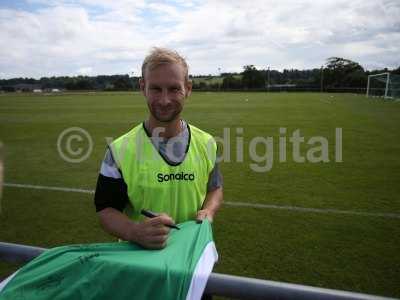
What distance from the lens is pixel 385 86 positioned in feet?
148

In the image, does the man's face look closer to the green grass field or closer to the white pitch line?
the green grass field

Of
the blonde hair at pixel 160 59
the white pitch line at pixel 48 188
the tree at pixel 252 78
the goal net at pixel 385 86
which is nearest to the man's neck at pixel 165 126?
the blonde hair at pixel 160 59

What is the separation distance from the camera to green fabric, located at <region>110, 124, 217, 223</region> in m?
1.93

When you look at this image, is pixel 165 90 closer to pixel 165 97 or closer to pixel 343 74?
pixel 165 97

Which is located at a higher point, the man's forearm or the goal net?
the man's forearm

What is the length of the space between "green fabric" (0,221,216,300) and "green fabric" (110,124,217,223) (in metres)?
0.49

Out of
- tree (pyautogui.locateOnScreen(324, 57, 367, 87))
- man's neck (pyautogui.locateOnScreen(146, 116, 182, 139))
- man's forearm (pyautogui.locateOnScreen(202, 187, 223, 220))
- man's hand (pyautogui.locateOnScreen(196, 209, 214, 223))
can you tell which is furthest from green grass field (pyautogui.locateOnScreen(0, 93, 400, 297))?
tree (pyautogui.locateOnScreen(324, 57, 367, 87))

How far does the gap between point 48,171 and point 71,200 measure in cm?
221

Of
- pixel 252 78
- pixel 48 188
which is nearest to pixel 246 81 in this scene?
pixel 252 78

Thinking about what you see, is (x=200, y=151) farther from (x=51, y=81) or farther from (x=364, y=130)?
(x=51, y=81)

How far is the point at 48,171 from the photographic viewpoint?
309 inches

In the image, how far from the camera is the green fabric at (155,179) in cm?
→ 193

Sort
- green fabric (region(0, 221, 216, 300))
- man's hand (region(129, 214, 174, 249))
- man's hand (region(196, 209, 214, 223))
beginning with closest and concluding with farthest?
green fabric (region(0, 221, 216, 300)), man's hand (region(129, 214, 174, 249)), man's hand (region(196, 209, 214, 223))

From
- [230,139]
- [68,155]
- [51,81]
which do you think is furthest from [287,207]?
[51,81]
